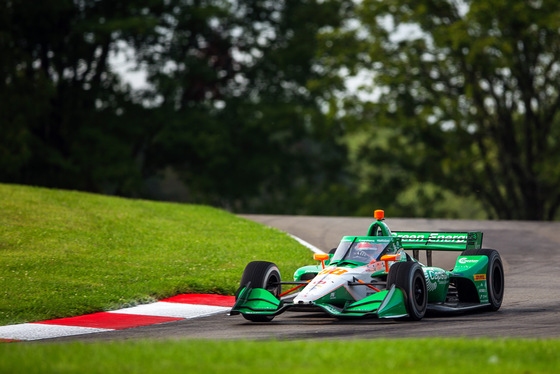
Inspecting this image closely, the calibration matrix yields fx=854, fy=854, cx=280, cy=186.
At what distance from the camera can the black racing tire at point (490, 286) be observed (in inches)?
492

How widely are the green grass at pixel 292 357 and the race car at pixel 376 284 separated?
2.83 m

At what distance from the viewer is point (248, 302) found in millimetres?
11328

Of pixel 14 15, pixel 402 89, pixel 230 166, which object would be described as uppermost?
pixel 14 15

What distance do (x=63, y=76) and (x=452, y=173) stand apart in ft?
59.6

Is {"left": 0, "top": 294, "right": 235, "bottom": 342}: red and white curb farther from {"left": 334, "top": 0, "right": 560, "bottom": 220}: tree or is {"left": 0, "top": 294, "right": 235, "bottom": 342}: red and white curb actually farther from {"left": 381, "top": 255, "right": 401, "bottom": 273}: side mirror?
{"left": 334, "top": 0, "right": 560, "bottom": 220}: tree

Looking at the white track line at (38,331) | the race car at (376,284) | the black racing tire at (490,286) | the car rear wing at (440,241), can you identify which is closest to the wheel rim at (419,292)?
the race car at (376,284)

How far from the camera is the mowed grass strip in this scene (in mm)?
13242

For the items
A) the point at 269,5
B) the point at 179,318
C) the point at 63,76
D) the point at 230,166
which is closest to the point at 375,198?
the point at 230,166

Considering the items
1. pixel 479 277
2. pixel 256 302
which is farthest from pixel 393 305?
pixel 479 277

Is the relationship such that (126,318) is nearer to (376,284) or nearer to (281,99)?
(376,284)

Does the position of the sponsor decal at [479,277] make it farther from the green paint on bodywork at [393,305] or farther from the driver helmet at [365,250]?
the green paint on bodywork at [393,305]

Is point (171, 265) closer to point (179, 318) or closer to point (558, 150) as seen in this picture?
point (179, 318)

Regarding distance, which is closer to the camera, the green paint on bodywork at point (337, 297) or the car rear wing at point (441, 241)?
the green paint on bodywork at point (337, 297)

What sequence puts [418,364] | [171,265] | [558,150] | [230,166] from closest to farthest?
[418,364], [171,265], [558,150], [230,166]
